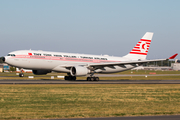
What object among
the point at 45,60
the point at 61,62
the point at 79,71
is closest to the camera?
the point at 79,71

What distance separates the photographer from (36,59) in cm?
4238

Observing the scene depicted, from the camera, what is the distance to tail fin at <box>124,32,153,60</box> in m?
56.3

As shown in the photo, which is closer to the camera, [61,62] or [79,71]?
[79,71]

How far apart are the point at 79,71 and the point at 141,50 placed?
19.8 m

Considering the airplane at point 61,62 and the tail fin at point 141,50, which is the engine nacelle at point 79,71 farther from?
the tail fin at point 141,50

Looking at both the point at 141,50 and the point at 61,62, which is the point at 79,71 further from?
the point at 141,50

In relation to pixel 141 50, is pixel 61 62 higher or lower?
lower

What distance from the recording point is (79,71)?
4250 cm

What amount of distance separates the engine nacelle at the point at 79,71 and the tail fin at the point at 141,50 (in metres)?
16.0

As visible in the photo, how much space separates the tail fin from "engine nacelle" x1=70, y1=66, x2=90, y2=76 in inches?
631

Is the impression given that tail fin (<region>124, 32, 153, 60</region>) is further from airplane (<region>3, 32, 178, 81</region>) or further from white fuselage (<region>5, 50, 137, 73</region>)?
white fuselage (<region>5, 50, 137, 73</region>)

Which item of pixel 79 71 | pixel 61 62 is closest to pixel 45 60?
pixel 61 62

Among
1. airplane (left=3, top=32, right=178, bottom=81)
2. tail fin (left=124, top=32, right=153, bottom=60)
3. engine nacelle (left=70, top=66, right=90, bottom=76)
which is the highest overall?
tail fin (left=124, top=32, right=153, bottom=60)

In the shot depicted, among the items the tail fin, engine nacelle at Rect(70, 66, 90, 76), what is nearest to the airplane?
engine nacelle at Rect(70, 66, 90, 76)
